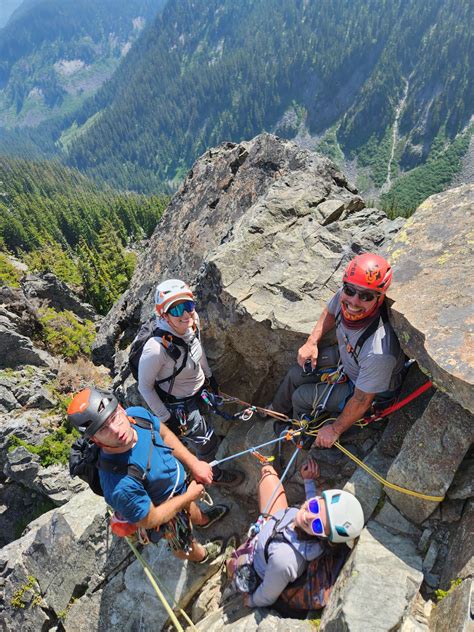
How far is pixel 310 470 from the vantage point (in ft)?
21.9

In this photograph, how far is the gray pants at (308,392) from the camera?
261 inches

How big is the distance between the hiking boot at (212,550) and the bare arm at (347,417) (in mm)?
3072

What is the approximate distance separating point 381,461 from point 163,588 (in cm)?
476

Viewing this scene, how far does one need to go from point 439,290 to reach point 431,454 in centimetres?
232

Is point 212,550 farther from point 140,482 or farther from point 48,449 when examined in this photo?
Result: point 48,449

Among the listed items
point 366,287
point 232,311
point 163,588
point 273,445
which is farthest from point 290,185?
point 163,588

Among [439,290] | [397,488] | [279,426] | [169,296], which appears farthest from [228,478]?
[439,290]

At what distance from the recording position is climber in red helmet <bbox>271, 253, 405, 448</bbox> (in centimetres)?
553

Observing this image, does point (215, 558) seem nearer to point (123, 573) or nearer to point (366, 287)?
point (123, 573)

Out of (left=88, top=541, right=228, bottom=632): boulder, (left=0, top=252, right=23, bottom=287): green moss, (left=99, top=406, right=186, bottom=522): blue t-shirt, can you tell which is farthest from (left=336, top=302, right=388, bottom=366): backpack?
(left=0, top=252, right=23, bottom=287): green moss

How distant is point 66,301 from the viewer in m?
30.4

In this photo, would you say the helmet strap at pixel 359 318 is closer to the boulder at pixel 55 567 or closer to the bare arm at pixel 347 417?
the bare arm at pixel 347 417

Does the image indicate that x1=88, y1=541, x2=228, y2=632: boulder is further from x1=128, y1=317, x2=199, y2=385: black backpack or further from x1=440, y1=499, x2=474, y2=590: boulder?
x1=440, y1=499, x2=474, y2=590: boulder

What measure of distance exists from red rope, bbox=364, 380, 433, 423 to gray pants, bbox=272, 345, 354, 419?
1.74 feet
